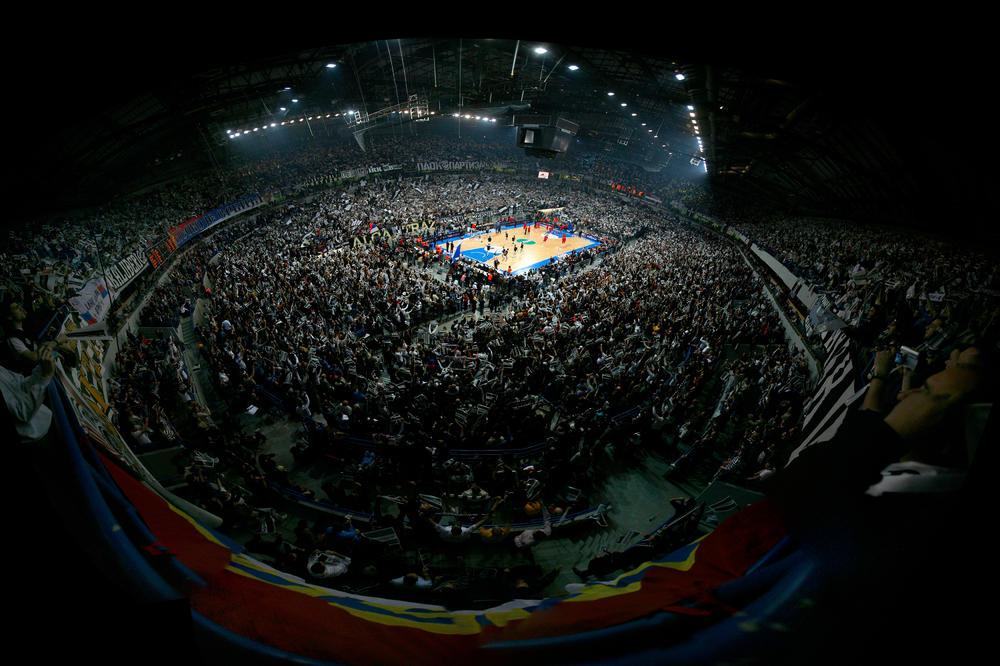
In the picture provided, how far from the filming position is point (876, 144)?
56.4ft

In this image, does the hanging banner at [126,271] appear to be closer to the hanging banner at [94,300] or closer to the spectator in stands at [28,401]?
the hanging banner at [94,300]

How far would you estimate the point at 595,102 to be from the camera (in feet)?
122

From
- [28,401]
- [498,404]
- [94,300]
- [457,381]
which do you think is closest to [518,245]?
[457,381]

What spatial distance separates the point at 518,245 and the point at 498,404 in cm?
2740

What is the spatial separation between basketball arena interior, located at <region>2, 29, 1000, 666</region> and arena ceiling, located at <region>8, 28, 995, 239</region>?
0.04 meters

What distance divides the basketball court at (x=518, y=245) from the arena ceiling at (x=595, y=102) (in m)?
11.9

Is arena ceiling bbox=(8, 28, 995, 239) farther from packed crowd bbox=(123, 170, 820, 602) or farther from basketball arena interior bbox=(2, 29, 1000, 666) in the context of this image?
packed crowd bbox=(123, 170, 820, 602)

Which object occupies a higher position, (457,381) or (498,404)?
(457,381)

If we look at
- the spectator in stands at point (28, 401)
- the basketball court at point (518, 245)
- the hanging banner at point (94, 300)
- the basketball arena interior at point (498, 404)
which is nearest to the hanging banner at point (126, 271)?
the basketball arena interior at point (498, 404)

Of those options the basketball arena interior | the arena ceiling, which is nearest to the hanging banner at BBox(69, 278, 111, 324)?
the basketball arena interior

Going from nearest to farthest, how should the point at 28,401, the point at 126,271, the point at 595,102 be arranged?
the point at 28,401
the point at 126,271
the point at 595,102

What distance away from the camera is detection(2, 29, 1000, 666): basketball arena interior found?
1.74 m

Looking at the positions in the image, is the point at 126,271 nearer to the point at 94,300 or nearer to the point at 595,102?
the point at 94,300

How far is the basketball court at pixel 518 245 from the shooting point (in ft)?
101
